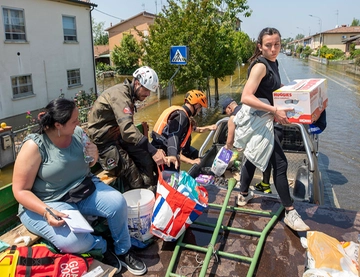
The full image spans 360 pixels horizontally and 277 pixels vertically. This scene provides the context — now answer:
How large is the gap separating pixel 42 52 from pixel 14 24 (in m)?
1.89

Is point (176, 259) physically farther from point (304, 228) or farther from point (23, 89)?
point (23, 89)

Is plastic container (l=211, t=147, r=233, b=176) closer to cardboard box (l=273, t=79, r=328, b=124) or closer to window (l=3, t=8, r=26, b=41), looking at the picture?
cardboard box (l=273, t=79, r=328, b=124)

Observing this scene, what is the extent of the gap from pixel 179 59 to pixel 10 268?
740 centimetres

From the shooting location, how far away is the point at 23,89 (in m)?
14.9

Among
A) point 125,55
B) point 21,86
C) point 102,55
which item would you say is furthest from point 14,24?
point 102,55

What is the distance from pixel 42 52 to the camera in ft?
52.0

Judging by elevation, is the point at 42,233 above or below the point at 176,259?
above

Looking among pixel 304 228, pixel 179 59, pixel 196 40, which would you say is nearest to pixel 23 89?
pixel 196 40

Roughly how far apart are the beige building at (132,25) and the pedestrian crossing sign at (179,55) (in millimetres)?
31698

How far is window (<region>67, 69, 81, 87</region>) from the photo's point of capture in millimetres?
17906

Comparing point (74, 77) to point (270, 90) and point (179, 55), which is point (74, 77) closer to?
point (179, 55)

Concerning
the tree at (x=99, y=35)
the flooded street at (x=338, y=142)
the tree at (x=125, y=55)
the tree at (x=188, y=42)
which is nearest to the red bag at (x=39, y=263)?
the flooded street at (x=338, y=142)

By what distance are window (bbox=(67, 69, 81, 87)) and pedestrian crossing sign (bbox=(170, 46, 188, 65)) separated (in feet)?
34.9

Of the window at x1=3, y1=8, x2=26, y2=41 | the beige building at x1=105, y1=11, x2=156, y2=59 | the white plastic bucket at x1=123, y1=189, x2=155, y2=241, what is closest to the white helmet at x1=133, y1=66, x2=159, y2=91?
the white plastic bucket at x1=123, y1=189, x2=155, y2=241
